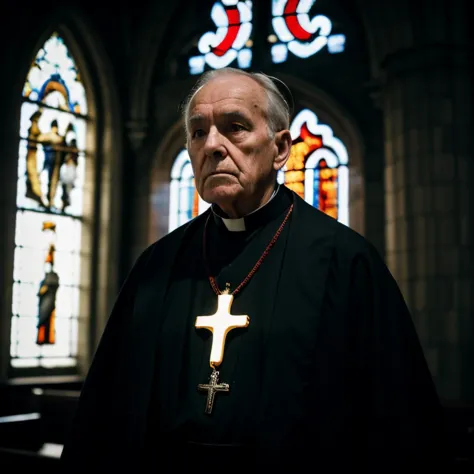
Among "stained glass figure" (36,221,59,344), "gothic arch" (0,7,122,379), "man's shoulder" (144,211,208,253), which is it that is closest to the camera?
"man's shoulder" (144,211,208,253)

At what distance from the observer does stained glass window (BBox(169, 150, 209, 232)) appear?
9.50 m

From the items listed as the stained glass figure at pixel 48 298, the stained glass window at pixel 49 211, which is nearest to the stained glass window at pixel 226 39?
the stained glass window at pixel 49 211

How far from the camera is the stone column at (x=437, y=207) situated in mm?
6965

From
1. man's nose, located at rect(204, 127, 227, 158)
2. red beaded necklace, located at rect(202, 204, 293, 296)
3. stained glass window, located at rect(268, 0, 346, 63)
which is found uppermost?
stained glass window, located at rect(268, 0, 346, 63)

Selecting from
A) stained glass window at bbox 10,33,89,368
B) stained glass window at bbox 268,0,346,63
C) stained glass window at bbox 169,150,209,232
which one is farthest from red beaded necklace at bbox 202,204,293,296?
stained glass window at bbox 169,150,209,232

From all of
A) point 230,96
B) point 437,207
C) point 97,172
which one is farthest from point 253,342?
point 97,172

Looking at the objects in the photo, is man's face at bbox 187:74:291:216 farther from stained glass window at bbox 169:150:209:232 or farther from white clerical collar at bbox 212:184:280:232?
stained glass window at bbox 169:150:209:232

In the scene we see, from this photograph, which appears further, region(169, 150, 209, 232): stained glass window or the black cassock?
region(169, 150, 209, 232): stained glass window

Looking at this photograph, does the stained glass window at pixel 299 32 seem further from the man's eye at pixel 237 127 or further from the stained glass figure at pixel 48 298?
the man's eye at pixel 237 127

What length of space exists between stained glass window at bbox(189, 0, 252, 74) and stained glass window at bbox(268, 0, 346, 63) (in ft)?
1.24

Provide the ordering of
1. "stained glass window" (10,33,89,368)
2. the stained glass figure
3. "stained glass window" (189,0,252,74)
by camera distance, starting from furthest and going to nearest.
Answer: "stained glass window" (189,0,252,74)
the stained glass figure
"stained glass window" (10,33,89,368)

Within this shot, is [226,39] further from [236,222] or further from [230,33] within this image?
[236,222]

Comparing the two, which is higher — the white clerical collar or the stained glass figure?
the white clerical collar

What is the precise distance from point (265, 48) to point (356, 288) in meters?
7.83
